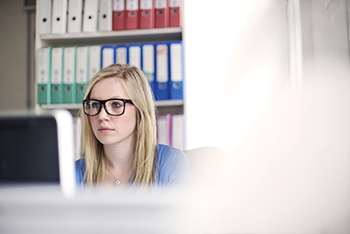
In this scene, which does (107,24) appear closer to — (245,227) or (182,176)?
(182,176)

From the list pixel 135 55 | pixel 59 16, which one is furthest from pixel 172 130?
pixel 59 16

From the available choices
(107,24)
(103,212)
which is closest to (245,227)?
(103,212)

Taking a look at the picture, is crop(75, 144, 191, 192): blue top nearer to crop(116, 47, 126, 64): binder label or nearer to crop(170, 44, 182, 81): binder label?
crop(170, 44, 182, 81): binder label

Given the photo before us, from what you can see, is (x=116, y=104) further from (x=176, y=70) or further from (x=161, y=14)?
(x=161, y=14)

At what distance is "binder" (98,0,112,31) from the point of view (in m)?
1.58

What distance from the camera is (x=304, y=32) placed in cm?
114

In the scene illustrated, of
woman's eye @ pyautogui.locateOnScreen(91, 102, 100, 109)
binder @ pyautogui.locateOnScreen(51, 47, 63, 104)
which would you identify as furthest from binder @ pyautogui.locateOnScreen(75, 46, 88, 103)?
woman's eye @ pyautogui.locateOnScreen(91, 102, 100, 109)

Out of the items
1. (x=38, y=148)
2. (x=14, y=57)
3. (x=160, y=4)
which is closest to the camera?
(x=38, y=148)

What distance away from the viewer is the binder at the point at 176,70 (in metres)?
1.51

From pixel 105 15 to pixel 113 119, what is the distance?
1048mm

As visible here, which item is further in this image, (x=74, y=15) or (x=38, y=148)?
(x=74, y=15)

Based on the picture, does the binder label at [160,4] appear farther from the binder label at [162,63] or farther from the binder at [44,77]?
the binder at [44,77]

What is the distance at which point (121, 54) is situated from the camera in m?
1.55

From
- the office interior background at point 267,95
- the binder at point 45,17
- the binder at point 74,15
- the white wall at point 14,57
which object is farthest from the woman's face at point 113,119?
the white wall at point 14,57
